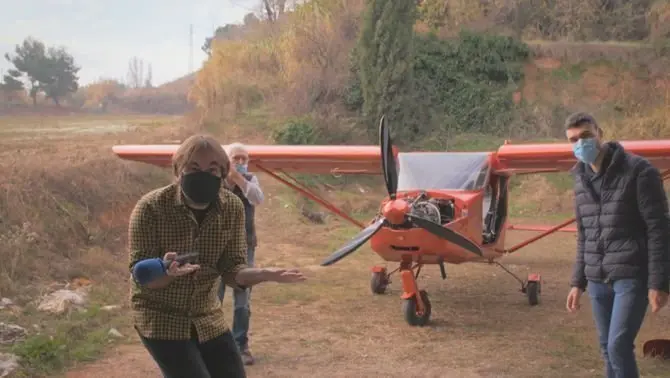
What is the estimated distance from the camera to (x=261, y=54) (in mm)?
24938

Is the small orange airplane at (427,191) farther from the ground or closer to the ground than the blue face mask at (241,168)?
closer to the ground

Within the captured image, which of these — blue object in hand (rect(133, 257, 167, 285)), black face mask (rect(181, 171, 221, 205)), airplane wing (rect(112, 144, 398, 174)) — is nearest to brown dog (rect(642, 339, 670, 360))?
airplane wing (rect(112, 144, 398, 174))

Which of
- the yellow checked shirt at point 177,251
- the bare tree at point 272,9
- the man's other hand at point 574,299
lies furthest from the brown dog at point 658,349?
the bare tree at point 272,9

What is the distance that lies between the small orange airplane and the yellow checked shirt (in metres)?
4.07

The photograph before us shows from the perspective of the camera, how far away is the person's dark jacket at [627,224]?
3.45 meters

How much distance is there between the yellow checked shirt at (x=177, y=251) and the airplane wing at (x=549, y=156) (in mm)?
6070

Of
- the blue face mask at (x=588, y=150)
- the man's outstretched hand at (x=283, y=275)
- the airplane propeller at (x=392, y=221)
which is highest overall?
the blue face mask at (x=588, y=150)

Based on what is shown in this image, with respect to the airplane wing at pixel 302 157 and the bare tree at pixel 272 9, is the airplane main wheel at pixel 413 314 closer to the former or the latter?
the airplane wing at pixel 302 157

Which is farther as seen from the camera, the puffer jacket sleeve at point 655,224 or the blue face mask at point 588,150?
the blue face mask at point 588,150

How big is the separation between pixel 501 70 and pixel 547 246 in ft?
45.1

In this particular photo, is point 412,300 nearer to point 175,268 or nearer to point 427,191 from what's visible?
point 427,191

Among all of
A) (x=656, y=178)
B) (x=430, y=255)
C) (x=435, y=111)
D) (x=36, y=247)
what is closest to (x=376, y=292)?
(x=430, y=255)

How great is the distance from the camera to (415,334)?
6.80 m

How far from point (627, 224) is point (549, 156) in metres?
4.63
